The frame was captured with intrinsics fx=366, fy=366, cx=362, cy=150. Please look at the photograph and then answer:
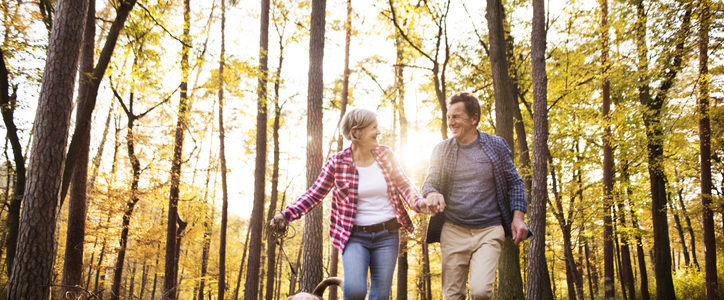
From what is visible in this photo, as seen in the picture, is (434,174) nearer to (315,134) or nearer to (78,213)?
(315,134)

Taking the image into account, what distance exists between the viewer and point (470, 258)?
283 centimetres

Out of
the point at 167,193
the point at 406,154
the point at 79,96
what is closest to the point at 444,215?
the point at 79,96

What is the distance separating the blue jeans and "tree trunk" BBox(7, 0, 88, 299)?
427 cm

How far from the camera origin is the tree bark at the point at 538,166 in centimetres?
703

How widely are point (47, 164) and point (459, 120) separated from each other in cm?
508

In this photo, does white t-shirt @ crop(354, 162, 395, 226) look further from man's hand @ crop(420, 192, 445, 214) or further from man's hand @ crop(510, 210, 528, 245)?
man's hand @ crop(510, 210, 528, 245)

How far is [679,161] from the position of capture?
12.6 m

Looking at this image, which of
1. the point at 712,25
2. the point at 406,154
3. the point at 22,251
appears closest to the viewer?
the point at 22,251

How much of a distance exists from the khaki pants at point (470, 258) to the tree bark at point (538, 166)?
488cm

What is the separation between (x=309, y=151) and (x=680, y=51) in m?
8.10

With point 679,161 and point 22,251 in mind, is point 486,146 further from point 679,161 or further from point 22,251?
point 679,161

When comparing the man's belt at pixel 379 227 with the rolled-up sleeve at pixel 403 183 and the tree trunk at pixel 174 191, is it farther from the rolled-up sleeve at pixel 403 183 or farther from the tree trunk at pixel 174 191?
the tree trunk at pixel 174 191

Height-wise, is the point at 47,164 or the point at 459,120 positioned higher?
the point at 459,120

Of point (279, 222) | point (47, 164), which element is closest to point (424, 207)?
point (279, 222)
